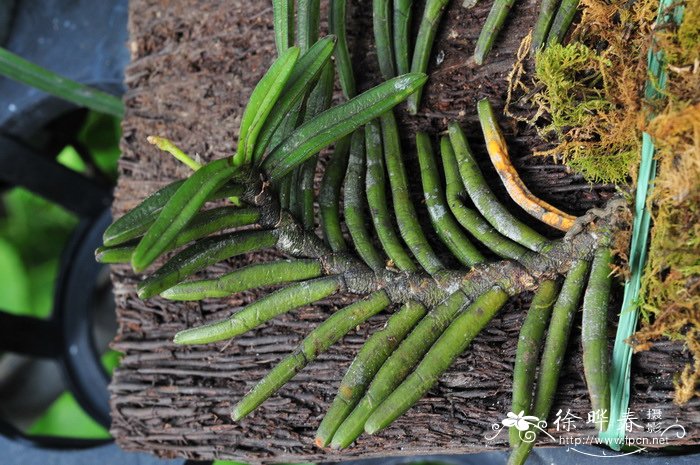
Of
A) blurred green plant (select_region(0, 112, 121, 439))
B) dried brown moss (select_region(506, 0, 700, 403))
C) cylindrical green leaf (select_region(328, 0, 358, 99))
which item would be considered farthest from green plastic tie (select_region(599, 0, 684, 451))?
blurred green plant (select_region(0, 112, 121, 439))

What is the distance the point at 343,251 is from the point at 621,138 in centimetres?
30

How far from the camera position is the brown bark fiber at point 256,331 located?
663mm

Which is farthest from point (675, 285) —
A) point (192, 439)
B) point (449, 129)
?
point (192, 439)

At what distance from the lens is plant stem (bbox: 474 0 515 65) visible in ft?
2.25

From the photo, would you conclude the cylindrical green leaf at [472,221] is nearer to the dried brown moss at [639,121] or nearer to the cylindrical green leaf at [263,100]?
the dried brown moss at [639,121]

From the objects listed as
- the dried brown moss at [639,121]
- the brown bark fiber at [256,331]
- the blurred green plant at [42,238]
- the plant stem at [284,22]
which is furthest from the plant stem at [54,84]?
the dried brown moss at [639,121]

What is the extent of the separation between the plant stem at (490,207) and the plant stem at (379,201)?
3.3 inches

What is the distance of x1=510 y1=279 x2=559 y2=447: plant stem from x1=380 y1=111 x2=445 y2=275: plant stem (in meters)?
0.10

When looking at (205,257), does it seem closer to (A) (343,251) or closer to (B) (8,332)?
(A) (343,251)

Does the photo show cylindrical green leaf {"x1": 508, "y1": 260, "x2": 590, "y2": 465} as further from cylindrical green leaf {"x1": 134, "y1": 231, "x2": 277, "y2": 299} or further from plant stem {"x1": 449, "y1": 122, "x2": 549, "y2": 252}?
cylindrical green leaf {"x1": 134, "y1": 231, "x2": 277, "y2": 299}

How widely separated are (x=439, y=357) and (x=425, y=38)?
35 cm

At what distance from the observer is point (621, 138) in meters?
0.60

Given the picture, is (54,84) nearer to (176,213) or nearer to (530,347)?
(176,213)

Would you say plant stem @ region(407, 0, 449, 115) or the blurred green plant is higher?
plant stem @ region(407, 0, 449, 115)
